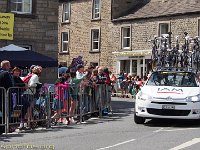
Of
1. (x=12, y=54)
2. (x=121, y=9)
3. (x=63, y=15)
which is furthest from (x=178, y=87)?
(x=63, y=15)

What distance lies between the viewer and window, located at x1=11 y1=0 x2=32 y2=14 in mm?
23141

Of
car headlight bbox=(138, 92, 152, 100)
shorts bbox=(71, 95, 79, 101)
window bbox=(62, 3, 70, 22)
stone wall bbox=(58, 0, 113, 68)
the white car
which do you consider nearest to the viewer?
the white car

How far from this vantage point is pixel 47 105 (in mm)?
13820

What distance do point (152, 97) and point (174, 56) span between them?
8.51m

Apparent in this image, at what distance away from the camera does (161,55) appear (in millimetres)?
22312

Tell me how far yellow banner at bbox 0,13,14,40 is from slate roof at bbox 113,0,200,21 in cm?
2064

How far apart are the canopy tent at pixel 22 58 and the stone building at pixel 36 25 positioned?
11.7 ft

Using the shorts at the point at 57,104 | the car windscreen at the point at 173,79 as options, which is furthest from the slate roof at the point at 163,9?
the shorts at the point at 57,104

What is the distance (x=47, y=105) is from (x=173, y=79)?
4022 mm

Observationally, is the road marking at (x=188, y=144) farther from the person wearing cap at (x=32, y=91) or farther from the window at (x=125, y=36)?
the window at (x=125, y=36)

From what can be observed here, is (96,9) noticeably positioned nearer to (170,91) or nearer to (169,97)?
(170,91)

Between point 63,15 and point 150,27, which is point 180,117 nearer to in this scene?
point 150,27

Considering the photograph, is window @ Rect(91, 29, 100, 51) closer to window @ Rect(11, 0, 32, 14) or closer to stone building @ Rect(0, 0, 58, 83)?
stone building @ Rect(0, 0, 58, 83)

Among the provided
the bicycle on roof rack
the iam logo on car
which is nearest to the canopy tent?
the bicycle on roof rack
